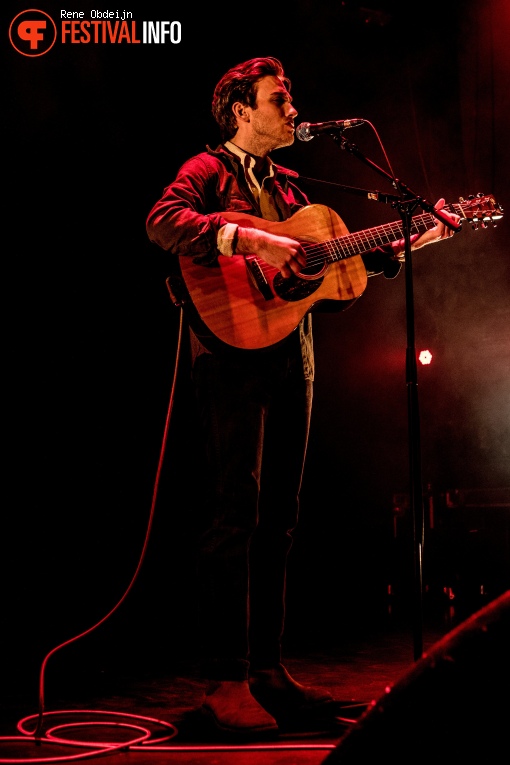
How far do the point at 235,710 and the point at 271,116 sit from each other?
1.88 metres

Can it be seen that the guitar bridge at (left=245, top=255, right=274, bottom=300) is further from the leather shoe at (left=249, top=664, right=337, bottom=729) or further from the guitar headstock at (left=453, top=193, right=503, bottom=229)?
the leather shoe at (left=249, top=664, right=337, bottom=729)

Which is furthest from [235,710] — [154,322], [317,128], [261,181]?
[154,322]

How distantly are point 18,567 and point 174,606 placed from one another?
34.6 inches

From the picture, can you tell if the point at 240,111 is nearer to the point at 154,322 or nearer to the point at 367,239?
the point at 367,239

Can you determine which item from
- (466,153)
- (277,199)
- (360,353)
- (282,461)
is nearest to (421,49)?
(466,153)

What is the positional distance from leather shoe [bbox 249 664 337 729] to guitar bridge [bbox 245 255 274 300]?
3.89 feet

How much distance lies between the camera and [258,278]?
244 cm

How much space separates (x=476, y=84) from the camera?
523 cm

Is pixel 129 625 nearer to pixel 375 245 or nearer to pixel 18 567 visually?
pixel 18 567

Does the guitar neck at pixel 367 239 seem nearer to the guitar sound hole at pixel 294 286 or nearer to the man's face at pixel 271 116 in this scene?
the guitar sound hole at pixel 294 286

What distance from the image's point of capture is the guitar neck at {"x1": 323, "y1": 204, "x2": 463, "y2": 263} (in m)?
2.57

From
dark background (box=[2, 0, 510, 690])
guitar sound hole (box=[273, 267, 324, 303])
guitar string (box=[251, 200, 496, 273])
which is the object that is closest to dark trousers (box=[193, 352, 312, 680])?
guitar sound hole (box=[273, 267, 324, 303])

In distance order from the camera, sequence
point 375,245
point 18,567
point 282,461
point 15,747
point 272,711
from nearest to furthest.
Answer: point 15,747
point 272,711
point 282,461
point 375,245
point 18,567

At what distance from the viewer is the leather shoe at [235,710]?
205cm
